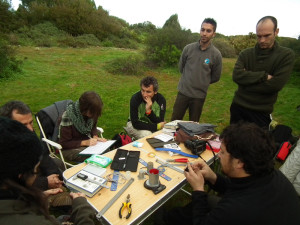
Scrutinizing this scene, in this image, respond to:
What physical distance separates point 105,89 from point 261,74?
19.4 feet

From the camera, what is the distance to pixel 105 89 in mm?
7695

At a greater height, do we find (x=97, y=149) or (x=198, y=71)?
(x=198, y=71)

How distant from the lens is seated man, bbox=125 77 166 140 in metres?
3.30

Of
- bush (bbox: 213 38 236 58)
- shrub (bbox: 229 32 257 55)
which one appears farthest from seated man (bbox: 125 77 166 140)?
shrub (bbox: 229 32 257 55)

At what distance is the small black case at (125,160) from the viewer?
2037 mm

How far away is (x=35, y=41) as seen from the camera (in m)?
14.1

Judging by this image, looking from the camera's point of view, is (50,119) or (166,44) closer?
(50,119)

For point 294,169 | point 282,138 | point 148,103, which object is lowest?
point 282,138

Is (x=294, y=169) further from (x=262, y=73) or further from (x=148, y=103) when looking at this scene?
(x=148, y=103)

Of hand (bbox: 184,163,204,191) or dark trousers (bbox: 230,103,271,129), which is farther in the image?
dark trousers (bbox: 230,103,271,129)

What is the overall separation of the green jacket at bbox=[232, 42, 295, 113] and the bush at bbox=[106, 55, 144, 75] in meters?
7.48

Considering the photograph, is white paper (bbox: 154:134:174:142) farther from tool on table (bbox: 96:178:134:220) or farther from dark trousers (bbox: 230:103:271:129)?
dark trousers (bbox: 230:103:271:129)

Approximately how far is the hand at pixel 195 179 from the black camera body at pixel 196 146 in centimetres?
49

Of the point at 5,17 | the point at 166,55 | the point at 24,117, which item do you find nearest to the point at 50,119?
the point at 24,117
